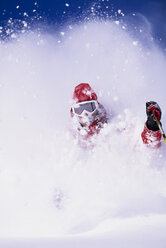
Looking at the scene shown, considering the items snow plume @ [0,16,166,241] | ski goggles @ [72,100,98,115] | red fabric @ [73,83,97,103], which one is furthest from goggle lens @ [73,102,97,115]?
snow plume @ [0,16,166,241]

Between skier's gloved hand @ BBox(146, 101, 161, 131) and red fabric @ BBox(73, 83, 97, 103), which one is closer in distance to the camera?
skier's gloved hand @ BBox(146, 101, 161, 131)

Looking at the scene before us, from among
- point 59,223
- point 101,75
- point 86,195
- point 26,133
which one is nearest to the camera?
point 59,223

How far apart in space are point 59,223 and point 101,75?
3.43 meters

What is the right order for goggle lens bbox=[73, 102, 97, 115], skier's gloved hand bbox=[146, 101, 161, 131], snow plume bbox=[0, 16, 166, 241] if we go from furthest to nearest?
1. goggle lens bbox=[73, 102, 97, 115]
2. skier's gloved hand bbox=[146, 101, 161, 131]
3. snow plume bbox=[0, 16, 166, 241]

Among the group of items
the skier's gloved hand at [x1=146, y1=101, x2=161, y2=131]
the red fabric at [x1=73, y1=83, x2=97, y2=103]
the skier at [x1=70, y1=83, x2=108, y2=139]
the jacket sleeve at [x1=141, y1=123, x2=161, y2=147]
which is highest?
the red fabric at [x1=73, y1=83, x2=97, y2=103]

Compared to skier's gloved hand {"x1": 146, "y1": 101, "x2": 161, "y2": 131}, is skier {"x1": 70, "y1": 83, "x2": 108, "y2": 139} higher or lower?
higher

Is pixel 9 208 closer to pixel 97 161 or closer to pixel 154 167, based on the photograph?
pixel 97 161

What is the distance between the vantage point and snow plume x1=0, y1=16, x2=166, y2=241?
2.00 meters

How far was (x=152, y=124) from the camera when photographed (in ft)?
7.69

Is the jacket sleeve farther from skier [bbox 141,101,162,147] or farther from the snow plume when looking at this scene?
the snow plume

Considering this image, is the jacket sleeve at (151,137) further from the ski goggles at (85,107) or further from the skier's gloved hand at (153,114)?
the ski goggles at (85,107)

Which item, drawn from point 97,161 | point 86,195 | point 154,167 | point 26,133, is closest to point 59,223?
point 86,195

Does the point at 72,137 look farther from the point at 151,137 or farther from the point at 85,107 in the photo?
the point at 151,137

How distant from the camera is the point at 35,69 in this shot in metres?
4.88
